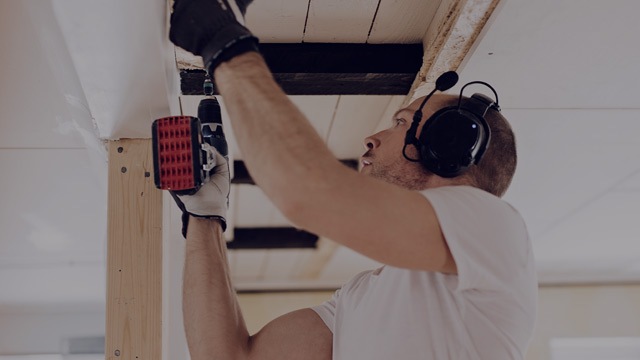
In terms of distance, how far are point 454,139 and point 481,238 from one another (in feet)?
0.89

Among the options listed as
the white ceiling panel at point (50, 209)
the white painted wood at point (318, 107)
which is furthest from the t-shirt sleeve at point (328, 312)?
the white ceiling panel at point (50, 209)

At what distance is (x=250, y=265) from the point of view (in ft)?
16.5

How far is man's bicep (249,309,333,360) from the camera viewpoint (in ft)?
4.59

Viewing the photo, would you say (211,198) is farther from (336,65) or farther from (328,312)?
(336,65)

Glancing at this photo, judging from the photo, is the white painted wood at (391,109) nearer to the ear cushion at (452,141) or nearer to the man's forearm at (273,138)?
the ear cushion at (452,141)

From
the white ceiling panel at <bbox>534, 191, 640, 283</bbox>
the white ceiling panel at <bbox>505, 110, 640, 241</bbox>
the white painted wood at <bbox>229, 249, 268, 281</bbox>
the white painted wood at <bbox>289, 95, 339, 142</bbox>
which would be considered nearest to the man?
the white painted wood at <bbox>289, 95, 339, 142</bbox>

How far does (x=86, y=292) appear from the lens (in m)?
4.82

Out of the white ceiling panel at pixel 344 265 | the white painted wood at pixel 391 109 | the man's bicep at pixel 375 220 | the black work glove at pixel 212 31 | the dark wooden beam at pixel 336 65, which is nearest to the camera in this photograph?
the man's bicep at pixel 375 220

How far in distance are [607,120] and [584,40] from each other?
731 millimetres

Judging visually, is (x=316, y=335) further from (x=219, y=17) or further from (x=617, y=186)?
(x=617, y=186)

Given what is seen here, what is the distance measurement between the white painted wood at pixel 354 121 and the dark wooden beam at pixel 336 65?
40 centimetres

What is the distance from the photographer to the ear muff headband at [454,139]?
126cm

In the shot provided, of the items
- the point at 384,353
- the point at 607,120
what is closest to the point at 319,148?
the point at 384,353

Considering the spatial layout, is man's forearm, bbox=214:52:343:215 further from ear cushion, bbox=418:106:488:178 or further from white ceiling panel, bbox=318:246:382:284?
white ceiling panel, bbox=318:246:382:284
